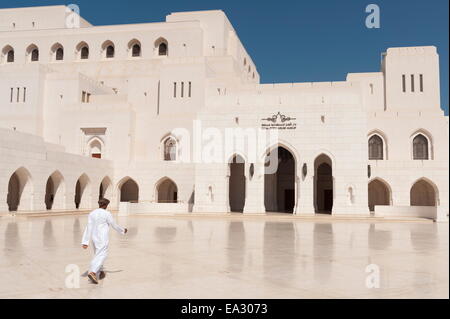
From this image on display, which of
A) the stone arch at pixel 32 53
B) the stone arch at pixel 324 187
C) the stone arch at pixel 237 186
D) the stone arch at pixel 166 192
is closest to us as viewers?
the stone arch at pixel 237 186

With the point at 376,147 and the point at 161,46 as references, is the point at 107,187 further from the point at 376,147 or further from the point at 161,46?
the point at 376,147

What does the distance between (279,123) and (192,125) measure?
11834 millimetres

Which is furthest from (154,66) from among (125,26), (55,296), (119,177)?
(55,296)

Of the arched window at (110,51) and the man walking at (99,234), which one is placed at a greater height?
the arched window at (110,51)

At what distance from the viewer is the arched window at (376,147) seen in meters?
33.3

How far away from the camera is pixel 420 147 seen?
32.8 m

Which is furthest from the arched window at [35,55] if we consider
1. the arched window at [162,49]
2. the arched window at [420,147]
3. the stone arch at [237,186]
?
the arched window at [420,147]

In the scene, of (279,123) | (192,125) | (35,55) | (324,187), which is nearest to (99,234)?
(279,123)

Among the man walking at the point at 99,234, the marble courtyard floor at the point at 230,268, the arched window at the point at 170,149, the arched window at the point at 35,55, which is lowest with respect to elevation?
the marble courtyard floor at the point at 230,268

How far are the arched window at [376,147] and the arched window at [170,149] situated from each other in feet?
51.1

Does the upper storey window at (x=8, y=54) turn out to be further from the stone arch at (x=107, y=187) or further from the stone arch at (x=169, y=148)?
the stone arch at (x=107, y=187)

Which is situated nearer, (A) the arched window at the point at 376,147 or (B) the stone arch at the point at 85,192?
(B) the stone arch at the point at 85,192

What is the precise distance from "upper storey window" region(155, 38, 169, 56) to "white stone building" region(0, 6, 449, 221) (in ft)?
0.47
